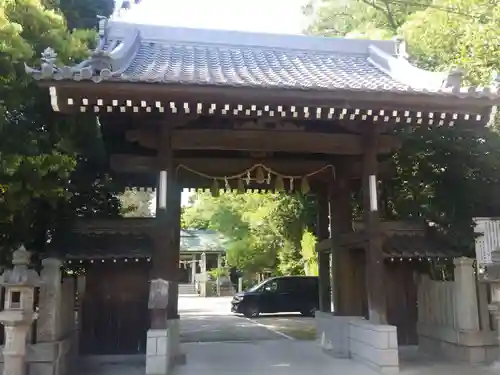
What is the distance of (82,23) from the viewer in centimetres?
1120

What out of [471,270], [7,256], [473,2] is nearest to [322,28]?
[473,2]

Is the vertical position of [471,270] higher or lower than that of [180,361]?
higher

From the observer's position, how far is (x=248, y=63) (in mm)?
9172

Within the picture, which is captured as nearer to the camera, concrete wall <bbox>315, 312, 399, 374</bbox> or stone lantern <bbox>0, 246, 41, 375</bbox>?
stone lantern <bbox>0, 246, 41, 375</bbox>

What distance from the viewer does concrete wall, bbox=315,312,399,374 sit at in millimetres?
7277

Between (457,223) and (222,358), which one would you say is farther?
(457,223)

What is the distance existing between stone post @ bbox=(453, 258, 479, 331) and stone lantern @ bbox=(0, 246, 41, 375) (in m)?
6.28

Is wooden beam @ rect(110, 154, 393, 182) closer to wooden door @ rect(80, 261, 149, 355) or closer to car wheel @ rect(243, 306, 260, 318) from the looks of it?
wooden door @ rect(80, 261, 149, 355)

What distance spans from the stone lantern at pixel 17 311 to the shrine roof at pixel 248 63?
252 centimetres

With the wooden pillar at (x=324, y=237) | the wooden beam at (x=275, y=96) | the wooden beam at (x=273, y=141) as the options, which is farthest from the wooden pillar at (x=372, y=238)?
the wooden pillar at (x=324, y=237)

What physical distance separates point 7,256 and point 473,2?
835 cm

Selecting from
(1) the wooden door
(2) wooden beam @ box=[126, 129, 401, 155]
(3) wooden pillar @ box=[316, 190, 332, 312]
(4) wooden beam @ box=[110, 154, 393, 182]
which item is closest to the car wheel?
(3) wooden pillar @ box=[316, 190, 332, 312]

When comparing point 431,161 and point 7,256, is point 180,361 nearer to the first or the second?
point 7,256

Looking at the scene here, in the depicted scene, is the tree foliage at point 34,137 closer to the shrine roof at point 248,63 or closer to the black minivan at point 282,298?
the shrine roof at point 248,63
